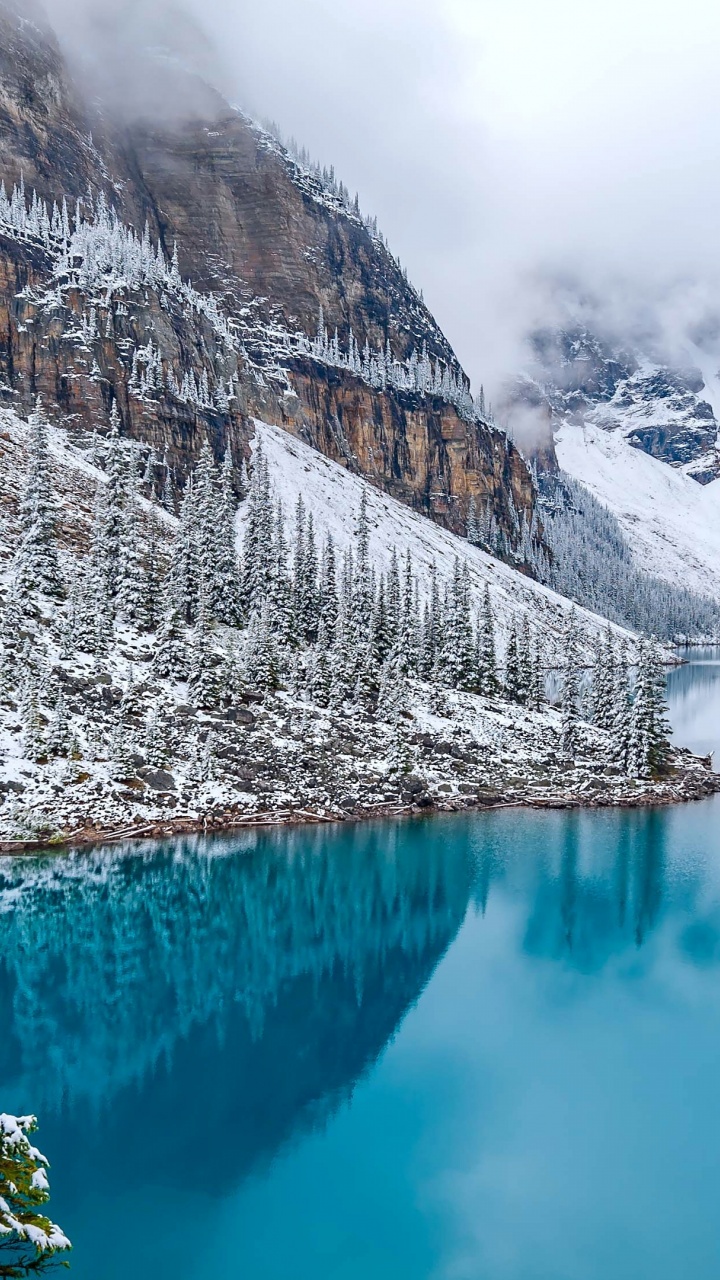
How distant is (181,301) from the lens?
14512 cm

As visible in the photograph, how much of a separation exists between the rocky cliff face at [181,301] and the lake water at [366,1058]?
8994cm

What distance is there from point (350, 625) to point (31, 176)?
118607mm

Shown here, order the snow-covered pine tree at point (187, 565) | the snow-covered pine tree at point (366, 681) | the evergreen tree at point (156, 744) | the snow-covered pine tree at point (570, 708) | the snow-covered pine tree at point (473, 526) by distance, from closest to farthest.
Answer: the evergreen tree at point (156, 744), the snow-covered pine tree at point (187, 565), the snow-covered pine tree at point (366, 681), the snow-covered pine tree at point (570, 708), the snow-covered pine tree at point (473, 526)

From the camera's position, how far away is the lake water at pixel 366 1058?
1822 cm

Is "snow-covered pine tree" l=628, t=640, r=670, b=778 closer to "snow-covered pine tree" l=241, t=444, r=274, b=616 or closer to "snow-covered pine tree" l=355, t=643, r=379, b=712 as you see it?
"snow-covered pine tree" l=355, t=643, r=379, b=712

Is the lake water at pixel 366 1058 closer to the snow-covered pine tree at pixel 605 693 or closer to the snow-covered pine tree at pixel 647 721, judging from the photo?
the snow-covered pine tree at pixel 647 721

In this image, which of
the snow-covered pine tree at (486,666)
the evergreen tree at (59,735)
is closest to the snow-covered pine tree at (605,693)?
the snow-covered pine tree at (486,666)

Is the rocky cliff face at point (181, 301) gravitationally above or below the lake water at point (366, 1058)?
above

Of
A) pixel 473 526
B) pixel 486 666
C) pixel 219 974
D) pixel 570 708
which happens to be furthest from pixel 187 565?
pixel 473 526

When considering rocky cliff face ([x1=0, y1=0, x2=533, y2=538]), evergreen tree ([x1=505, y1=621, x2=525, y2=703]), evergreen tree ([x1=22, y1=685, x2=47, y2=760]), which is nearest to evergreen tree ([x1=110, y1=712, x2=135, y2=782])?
evergreen tree ([x1=22, y1=685, x2=47, y2=760])

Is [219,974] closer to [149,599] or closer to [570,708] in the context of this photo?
[149,599]

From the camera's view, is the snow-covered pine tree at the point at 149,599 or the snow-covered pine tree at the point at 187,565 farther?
the snow-covered pine tree at the point at 187,565

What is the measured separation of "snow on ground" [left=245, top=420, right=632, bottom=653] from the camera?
13588 cm

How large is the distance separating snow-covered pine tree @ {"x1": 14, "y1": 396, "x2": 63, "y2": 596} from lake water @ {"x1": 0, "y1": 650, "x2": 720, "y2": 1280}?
26.4 meters
